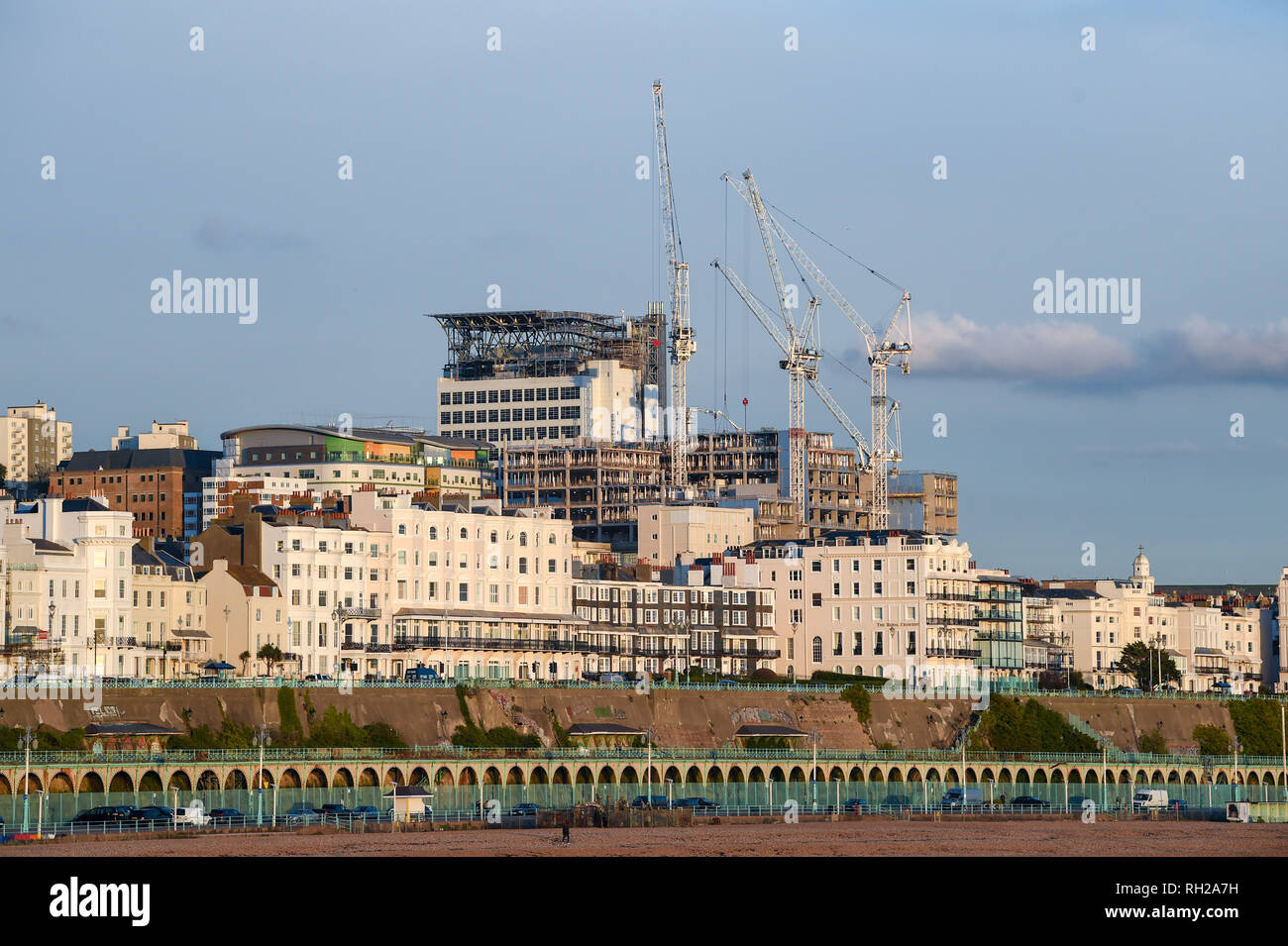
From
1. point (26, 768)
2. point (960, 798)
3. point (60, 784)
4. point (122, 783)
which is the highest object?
point (26, 768)

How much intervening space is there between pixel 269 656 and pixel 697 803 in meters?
41.6

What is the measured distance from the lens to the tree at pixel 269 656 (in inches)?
6900

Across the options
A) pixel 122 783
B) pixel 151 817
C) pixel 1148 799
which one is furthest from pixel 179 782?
pixel 1148 799

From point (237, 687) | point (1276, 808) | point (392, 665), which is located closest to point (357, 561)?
point (392, 665)

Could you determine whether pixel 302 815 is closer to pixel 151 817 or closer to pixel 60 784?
pixel 151 817

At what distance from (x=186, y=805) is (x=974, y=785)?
209 ft

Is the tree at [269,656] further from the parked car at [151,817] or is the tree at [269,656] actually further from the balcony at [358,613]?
the parked car at [151,817]

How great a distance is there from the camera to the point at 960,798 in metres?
162

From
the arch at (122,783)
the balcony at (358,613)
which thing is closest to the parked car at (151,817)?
the arch at (122,783)

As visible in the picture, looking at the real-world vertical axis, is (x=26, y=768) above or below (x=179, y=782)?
above

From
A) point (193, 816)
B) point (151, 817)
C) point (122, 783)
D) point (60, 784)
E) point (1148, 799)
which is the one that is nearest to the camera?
point (151, 817)

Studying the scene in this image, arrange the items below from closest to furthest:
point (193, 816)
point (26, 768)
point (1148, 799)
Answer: point (193, 816), point (26, 768), point (1148, 799)
